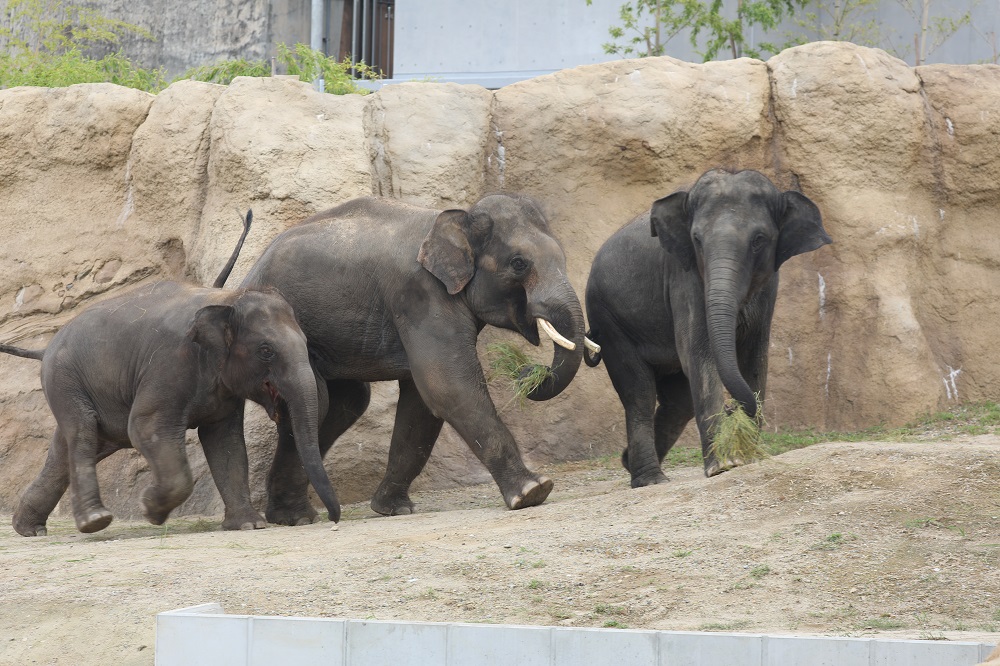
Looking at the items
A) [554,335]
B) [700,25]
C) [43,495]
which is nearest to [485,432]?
[554,335]

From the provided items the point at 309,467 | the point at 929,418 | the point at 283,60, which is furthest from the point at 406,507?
the point at 283,60

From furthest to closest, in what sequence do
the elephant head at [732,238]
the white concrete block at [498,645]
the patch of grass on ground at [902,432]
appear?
the patch of grass on ground at [902,432], the elephant head at [732,238], the white concrete block at [498,645]

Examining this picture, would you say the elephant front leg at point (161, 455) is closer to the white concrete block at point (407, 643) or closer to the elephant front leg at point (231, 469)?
the elephant front leg at point (231, 469)

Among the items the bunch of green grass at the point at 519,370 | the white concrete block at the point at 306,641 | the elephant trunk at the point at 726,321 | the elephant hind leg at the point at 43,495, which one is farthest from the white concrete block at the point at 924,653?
the elephant hind leg at the point at 43,495

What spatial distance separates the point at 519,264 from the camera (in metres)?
8.91

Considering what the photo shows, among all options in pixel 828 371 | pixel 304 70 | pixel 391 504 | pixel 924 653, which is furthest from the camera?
pixel 304 70

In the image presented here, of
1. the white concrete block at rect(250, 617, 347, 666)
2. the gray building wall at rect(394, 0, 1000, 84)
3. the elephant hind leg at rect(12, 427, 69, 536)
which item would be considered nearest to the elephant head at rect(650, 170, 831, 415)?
the white concrete block at rect(250, 617, 347, 666)

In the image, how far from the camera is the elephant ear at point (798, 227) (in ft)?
29.1

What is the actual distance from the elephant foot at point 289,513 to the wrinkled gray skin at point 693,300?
2113 millimetres

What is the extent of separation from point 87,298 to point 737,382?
582 cm

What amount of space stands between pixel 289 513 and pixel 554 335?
220 centimetres

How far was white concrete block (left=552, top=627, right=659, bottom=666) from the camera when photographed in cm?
486

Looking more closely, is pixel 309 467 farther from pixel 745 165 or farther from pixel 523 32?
pixel 523 32

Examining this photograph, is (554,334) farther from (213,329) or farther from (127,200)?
(127,200)
